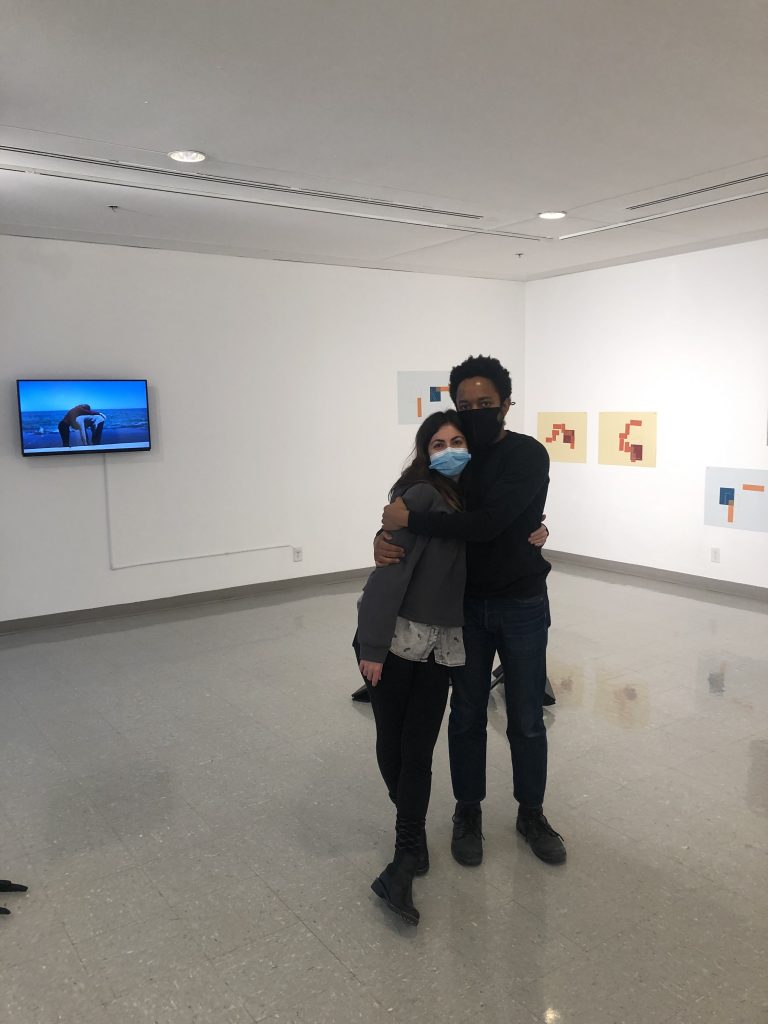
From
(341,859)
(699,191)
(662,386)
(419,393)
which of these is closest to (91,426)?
(419,393)

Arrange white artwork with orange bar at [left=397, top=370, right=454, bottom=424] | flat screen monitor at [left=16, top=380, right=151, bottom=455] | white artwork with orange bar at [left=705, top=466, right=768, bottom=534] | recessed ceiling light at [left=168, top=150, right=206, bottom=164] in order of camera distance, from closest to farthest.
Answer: recessed ceiling light at [left=168, top=150, right=206, bottom=164] < flat screen monitor at [left=16, top=380, right=151, bottom=455] < white artwork with orange bar at [left=705, top=466, right=768, bottom=534] < white artwork with orange bar at [left=397, top=370, right=454, bottom=424]

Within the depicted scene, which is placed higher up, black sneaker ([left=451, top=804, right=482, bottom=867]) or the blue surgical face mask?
the blue surgical face mask

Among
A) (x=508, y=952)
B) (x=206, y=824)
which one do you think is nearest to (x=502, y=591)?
(x=508, y=952)

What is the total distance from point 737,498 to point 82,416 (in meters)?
4.99

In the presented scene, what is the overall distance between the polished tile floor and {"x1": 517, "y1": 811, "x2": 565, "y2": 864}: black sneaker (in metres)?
0.04

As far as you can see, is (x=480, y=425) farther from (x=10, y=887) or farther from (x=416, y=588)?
(x=10, y=887)

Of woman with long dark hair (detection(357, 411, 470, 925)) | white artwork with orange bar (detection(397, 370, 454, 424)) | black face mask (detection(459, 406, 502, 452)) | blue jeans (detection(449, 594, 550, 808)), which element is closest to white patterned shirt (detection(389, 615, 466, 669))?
woman with long dark hair (detection(357, 411, 470, 925))

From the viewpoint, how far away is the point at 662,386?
6812mm

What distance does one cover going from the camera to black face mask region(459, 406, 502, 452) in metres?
2.51

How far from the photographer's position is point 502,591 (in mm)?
2531

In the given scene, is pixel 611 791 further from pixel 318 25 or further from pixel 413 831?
pixel 318 25

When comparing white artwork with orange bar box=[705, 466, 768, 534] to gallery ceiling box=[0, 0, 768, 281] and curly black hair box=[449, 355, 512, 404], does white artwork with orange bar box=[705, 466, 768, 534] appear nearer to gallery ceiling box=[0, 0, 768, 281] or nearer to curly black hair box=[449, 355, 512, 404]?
gallery ceiling box=[0, 0, 768, 281]

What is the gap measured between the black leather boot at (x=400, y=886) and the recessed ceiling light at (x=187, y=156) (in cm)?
314

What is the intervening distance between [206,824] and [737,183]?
13.8 feet
